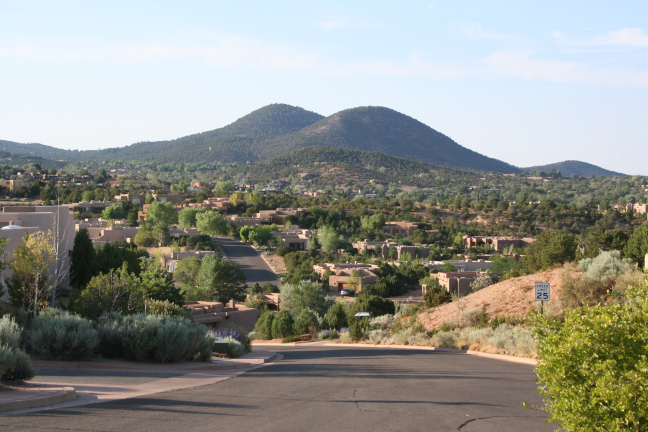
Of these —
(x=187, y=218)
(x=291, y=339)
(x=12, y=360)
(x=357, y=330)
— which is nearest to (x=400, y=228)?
(x=187, y=218)

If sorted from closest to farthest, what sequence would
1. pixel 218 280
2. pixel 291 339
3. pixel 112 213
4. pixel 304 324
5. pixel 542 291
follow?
pixel 542 291, pixel 291 339, pixel 304 324, pixel 218 280, pixel 112 213

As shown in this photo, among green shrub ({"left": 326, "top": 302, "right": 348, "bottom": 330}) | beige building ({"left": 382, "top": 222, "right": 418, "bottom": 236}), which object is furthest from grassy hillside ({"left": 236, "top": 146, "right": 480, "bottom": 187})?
green shrub ({"left": 326, "top": 302, "right": 348, "bottom": 330})

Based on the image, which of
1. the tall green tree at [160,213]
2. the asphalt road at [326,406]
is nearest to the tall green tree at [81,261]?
the asphalt road at [326,406]

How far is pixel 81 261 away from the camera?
90.3ft

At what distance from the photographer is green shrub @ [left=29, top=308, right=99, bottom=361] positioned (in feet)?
35.8

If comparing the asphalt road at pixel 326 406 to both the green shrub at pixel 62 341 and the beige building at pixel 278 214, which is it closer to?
the green shrub at pixel 62 341

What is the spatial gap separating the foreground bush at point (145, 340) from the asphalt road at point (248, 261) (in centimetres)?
3994

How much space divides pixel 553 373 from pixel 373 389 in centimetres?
448

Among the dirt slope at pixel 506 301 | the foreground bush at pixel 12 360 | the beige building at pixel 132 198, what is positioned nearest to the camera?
the foreground bush at pixel 12 360

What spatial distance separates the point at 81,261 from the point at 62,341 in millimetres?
17656

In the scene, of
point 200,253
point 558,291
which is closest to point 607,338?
point 558,291

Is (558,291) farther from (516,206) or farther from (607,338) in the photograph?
(516,206)

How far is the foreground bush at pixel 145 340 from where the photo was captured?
11695 mm

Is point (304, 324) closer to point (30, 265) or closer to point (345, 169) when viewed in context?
point (30, 265)
